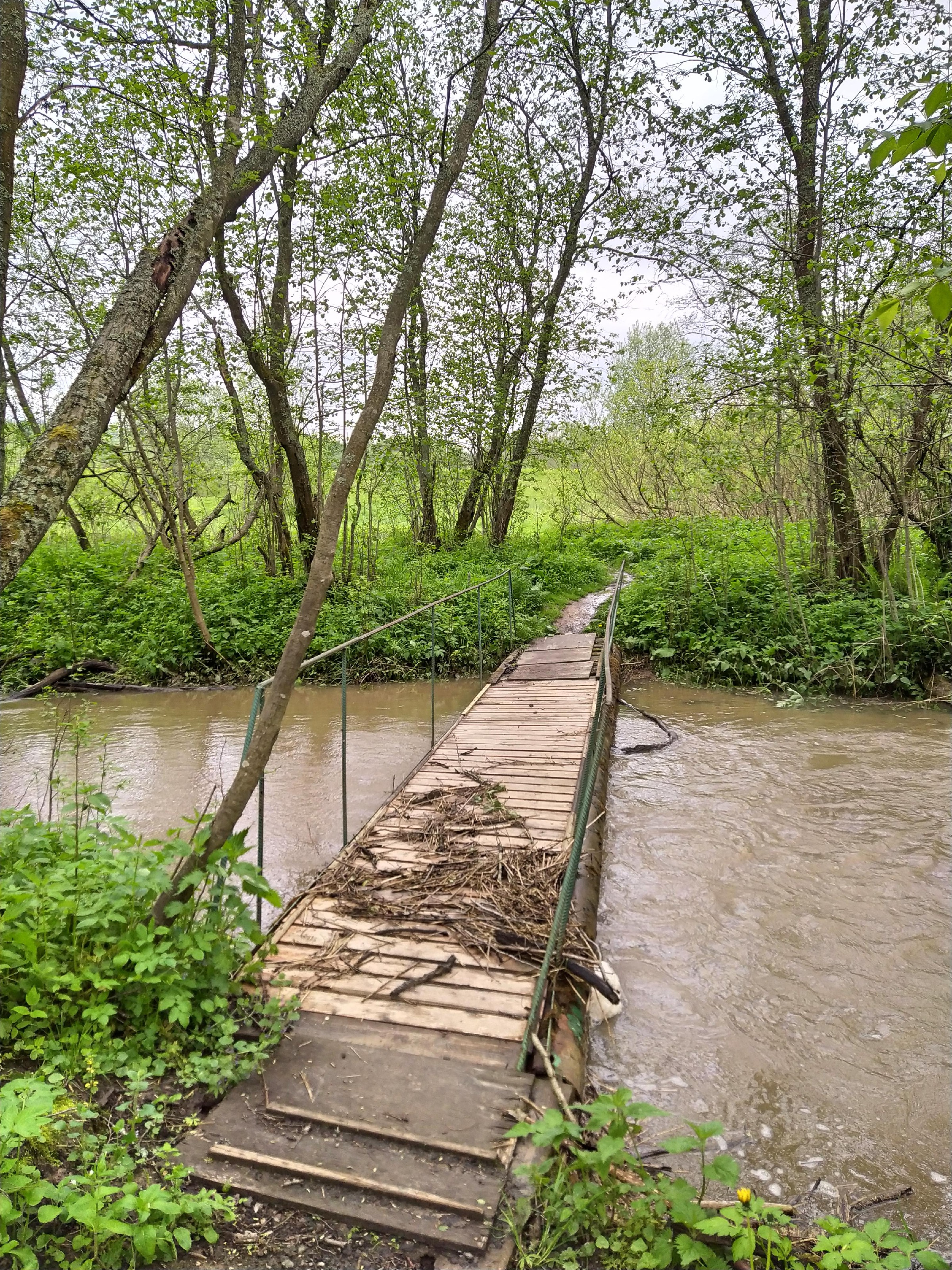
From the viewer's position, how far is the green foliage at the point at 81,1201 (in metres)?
1.83

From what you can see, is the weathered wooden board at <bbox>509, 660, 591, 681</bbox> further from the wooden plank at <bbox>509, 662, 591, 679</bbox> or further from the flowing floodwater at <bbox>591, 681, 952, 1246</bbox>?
the flowing floodwater at <bbox>591, 681, 952, 1246</bbox>

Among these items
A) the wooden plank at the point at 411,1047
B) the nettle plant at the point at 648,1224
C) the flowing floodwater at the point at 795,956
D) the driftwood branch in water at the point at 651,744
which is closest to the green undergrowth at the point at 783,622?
the flowing floodwater at the point at 795,956

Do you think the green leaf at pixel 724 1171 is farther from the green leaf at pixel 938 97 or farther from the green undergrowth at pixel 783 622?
the green undergrowth at pixel 783 622

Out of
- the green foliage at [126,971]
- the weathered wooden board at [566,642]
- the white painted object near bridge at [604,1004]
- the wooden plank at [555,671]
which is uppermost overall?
the weathered wooden board at [566,642]

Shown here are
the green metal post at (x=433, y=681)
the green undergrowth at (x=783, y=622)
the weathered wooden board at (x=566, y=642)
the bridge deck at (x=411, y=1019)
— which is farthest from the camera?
the weathered wooden board at (x=566, y=642)

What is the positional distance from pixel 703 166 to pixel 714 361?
12.3ft

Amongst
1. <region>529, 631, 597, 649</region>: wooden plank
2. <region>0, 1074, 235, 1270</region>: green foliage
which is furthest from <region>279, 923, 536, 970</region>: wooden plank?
<region>529, 631, 597, 649</region>: wooden plank

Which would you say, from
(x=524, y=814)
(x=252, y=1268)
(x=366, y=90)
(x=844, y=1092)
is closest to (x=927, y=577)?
(x=524, y=814)

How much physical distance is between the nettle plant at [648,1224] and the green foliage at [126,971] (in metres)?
1.17

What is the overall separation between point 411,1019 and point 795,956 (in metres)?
2.34

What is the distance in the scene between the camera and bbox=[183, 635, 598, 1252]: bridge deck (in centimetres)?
215

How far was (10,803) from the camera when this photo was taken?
616cm

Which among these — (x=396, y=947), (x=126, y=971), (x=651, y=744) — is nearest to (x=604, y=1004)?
(x=396, y=947)

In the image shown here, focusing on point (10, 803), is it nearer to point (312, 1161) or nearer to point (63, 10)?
point (312, 1161)
